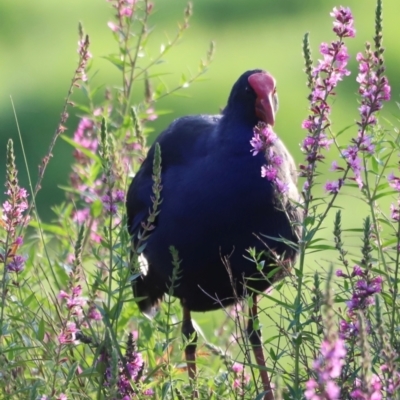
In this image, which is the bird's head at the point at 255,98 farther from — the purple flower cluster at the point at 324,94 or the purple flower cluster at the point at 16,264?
the purple flower cluster at the point at 16,264

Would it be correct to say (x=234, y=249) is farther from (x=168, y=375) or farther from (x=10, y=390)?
(x=10, y=390)

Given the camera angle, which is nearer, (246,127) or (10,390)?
(10,390)

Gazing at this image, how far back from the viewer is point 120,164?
3635 mm

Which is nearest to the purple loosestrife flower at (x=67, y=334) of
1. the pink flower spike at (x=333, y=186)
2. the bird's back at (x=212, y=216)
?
the pink flower spike at (x=333, y=186)

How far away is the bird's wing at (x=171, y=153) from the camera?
159 inches

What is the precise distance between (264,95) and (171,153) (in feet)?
1.52

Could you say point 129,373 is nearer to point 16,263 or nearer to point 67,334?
point 67,334

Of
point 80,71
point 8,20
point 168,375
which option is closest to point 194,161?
point 80,71

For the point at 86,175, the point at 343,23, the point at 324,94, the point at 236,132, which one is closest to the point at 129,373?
the point at 324,94

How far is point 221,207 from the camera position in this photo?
12.3ft

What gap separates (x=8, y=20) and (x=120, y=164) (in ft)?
34.2

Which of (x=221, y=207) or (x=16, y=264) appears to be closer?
(x=16, y=264)

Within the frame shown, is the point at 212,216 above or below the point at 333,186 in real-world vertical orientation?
below

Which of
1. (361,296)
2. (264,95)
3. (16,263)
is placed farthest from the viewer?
(264,95)
